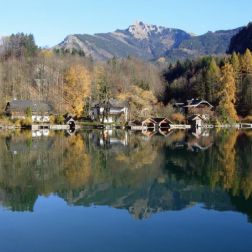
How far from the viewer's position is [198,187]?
48.3ft

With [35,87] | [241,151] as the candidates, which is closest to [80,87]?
[35,87]

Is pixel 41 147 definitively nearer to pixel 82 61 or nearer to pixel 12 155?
pixel 12 155

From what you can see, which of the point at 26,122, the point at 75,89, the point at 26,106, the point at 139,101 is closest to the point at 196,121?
the point at 139,101

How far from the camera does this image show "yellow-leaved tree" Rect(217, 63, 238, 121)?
185 feet

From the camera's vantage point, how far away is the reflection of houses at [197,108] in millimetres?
57656

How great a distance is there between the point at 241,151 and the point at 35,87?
A: 43.3 metres

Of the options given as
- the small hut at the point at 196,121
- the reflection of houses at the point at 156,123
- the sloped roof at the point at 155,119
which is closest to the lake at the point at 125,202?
the reflection of houses at the point at 156,123

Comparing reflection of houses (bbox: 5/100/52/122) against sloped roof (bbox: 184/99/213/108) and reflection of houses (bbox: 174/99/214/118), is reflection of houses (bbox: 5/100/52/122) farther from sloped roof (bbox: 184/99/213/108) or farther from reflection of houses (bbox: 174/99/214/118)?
sloped roof (bbox: 184/99/213/108)

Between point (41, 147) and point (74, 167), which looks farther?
point (41, 147)

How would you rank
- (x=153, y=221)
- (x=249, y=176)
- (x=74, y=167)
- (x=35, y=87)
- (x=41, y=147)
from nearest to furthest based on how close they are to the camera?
(x=153, y=221)
(x=249, y=176)
(x=74, y=167)
(x=41, y=147)
(x=35, y=87)

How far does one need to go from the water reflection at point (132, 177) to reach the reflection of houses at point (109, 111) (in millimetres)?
30537

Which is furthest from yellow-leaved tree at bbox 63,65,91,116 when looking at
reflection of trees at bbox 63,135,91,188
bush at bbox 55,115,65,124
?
reflection of trees at bbox 63,135,91,188

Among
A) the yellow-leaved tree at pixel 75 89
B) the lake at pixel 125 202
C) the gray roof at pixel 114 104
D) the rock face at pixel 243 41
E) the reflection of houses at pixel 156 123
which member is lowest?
the lake at pixel 125 202

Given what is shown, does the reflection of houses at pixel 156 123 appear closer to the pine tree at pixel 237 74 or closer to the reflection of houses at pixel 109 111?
the reflection of houses at pixel 109 111
